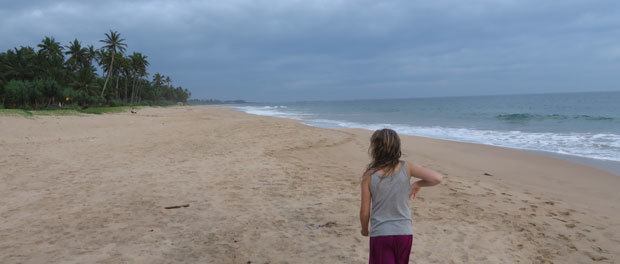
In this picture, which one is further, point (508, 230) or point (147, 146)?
point (147, 146)


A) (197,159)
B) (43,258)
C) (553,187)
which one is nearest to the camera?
(43,258)

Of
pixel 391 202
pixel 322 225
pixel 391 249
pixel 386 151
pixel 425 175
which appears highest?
pixel 386 151

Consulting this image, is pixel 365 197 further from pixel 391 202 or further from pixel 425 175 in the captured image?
pixel 425 175

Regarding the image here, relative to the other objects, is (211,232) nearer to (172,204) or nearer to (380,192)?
(172,204)

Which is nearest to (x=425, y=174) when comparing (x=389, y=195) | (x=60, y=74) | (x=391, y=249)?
(x=389, y=195)

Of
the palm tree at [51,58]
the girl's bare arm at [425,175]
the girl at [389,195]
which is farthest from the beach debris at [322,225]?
the palm tree at [51,58]

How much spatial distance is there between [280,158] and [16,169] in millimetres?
5624

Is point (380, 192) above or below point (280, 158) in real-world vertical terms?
above

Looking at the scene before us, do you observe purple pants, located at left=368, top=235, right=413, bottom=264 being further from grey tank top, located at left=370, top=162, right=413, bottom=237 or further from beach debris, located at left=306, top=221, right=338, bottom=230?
beach debris, located at left=306, top=221, right=338, bottom=230

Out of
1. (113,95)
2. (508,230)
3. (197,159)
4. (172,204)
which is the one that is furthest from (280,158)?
(113,95)

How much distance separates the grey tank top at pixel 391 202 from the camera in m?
2.65

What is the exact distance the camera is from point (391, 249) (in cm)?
268

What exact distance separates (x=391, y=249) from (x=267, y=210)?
3.47 m

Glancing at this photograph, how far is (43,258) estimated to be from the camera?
4281mm
